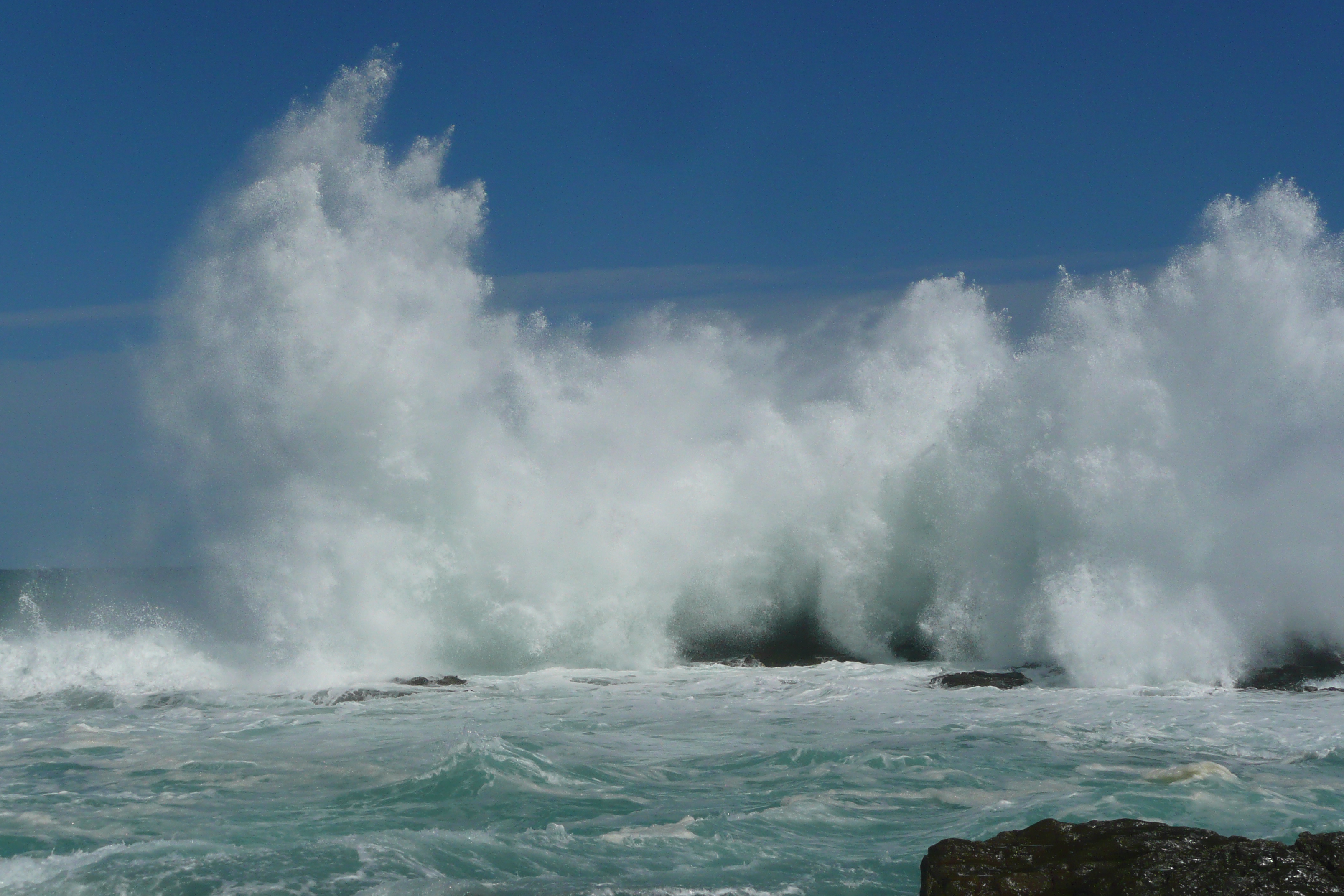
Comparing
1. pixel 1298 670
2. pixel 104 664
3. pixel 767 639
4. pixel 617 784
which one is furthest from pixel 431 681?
pixel 1298 670

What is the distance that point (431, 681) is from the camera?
55.9 ft

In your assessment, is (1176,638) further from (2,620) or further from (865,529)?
(2,620)

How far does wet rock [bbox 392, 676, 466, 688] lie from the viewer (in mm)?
16781

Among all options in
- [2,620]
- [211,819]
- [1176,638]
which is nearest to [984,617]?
[1176,638]

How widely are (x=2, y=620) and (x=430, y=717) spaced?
4184 centimetres

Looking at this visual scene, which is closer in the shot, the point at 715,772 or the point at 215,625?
the point at 715,772

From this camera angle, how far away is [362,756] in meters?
11.2

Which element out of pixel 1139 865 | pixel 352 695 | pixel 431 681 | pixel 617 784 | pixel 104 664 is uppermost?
pixel 104 664

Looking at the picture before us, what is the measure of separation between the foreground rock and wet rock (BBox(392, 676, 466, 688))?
12556mm

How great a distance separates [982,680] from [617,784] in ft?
25.9

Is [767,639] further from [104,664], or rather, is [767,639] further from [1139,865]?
[1139,865]

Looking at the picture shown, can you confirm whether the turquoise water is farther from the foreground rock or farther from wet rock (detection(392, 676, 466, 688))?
the foreground rock

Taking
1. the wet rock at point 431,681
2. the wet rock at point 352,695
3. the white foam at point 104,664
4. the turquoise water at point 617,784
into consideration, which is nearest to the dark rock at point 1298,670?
the turquoise water at point 617,784

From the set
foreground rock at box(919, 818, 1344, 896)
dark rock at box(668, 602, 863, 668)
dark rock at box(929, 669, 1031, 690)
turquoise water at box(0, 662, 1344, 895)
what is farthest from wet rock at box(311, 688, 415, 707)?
foreground rock at box(919, 818, 1344, 896)
